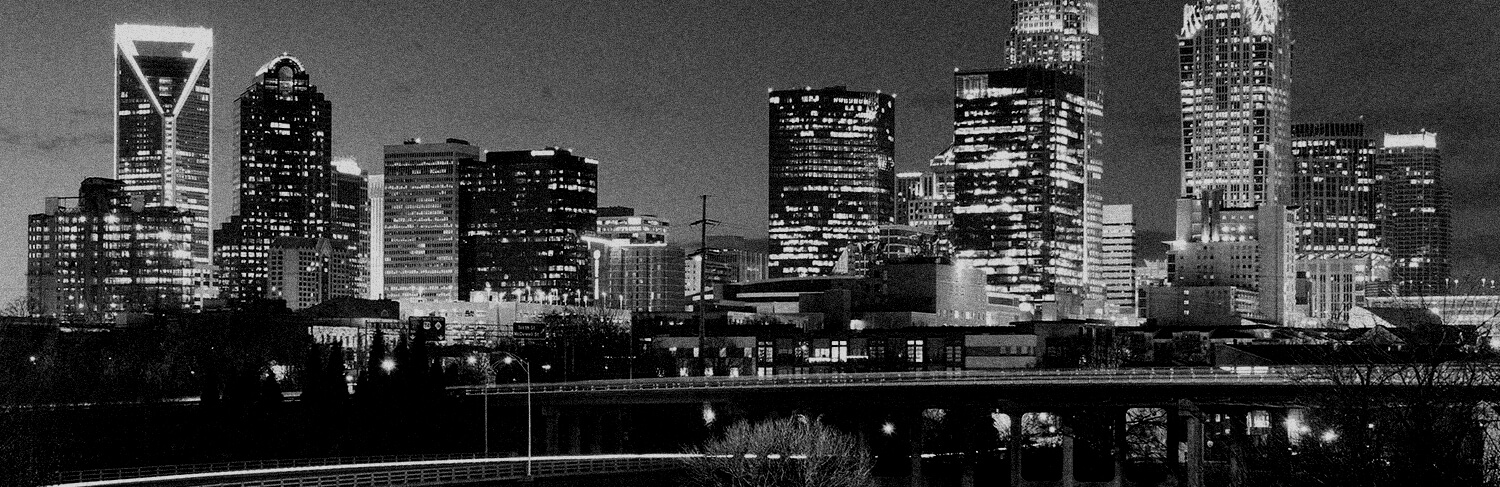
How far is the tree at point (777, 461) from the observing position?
348 ft

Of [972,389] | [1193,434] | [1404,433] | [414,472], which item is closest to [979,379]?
[972,389]

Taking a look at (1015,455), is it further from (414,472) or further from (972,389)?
(414,472)

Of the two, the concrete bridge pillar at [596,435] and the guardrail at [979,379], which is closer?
the guardrail at [979,379]

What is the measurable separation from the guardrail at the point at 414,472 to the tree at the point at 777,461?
281 centimetres

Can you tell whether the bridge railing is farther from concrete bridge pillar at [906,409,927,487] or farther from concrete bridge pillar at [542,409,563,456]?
concrete bridge pillar at [906,409,927,487]

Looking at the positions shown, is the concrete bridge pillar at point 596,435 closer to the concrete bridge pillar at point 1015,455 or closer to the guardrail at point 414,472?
the guardrail at point 414,472

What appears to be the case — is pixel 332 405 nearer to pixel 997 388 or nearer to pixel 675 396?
pixel 675 396

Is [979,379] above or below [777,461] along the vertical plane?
above

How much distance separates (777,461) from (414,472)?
22053 mm

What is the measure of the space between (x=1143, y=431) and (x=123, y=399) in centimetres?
8548

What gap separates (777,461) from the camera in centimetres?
10888

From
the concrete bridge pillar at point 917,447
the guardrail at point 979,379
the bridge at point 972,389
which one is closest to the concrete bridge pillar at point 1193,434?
the bridge at point 972,389

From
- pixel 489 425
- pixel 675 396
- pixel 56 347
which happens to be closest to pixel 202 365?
pixel 56 347

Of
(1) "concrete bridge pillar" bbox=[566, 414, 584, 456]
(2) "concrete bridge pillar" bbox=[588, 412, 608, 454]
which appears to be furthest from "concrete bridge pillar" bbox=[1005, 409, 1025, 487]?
(1) "concrete bridge pillar" bbox=[566, 414, 584, 456]
